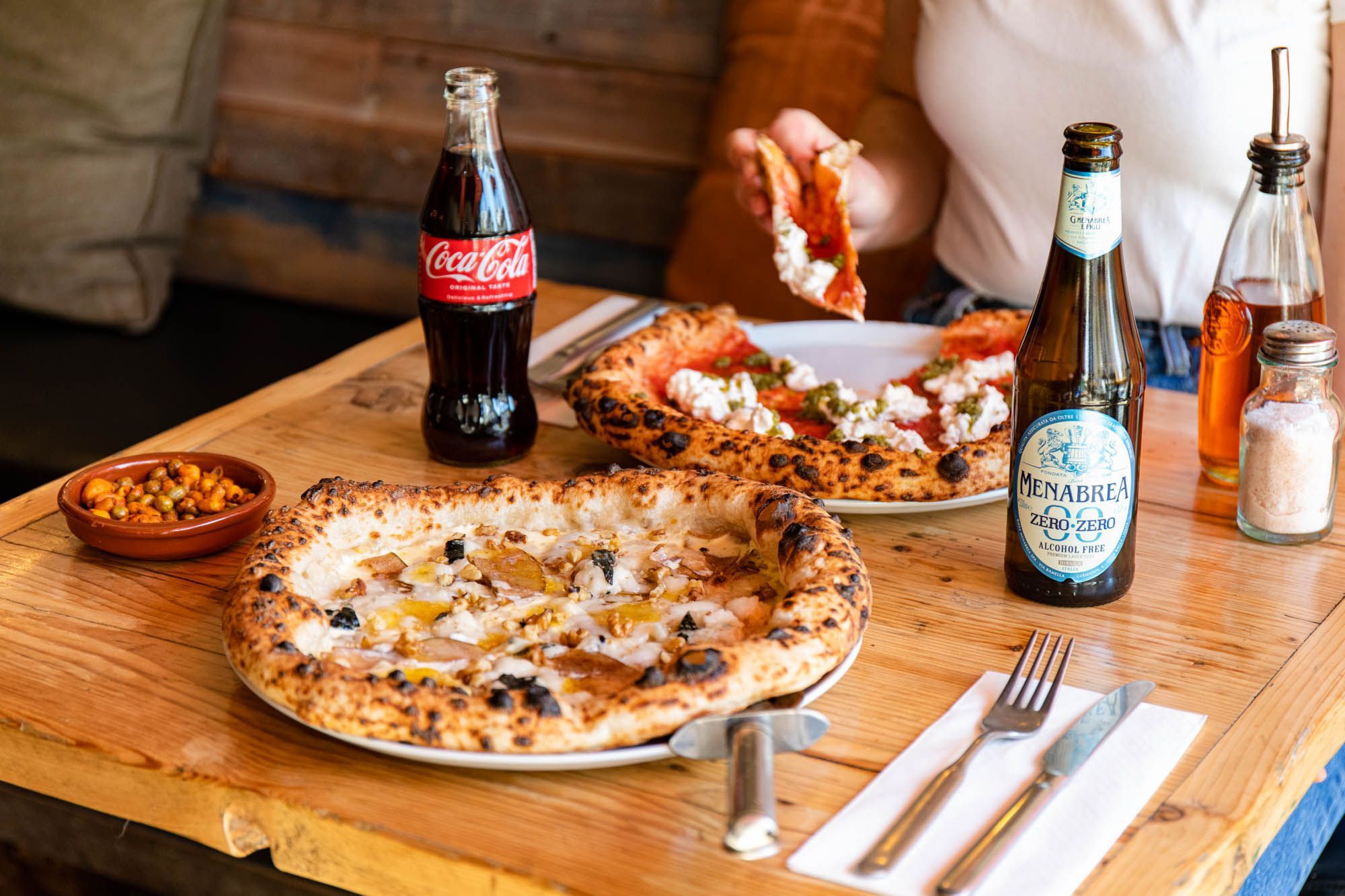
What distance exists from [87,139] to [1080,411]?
7.91 ft

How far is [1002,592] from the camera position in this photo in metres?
1.25

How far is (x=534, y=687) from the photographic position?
36.5 inches

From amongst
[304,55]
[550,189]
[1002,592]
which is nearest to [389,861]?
[1002,592]

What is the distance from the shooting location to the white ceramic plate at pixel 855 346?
1719mm

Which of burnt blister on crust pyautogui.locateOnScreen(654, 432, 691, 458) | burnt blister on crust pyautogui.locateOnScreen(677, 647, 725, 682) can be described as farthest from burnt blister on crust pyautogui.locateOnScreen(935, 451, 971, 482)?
burnt blister on crust pyautogui.locateOnScreen(677, 647, 725, 682)

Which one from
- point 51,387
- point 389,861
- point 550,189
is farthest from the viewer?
point 550,189

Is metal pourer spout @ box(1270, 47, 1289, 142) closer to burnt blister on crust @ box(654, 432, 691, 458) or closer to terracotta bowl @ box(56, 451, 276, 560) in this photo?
burnt blister on crust @ box(654, 432, 691, 458)

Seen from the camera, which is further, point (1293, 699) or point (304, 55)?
point (304, 55)

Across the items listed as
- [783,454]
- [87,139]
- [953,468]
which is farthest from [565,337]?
[87,139]

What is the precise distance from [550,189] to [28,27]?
1.15 m

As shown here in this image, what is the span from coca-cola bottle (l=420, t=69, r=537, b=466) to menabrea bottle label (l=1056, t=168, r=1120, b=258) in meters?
0.62

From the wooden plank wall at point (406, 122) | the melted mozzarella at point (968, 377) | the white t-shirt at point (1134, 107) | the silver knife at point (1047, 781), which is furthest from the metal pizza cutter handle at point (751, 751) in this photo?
the wooden plank wall at point (406, 122)

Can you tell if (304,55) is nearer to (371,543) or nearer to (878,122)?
(878,122)

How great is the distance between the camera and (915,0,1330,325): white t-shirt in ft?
5.78
